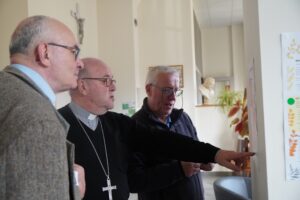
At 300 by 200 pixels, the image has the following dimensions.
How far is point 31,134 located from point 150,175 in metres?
1.04

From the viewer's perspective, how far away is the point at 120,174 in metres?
1.51

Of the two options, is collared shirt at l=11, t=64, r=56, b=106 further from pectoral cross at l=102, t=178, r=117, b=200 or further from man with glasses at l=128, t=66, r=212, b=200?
man with glasses at l=128, t=66, r=212, b=200

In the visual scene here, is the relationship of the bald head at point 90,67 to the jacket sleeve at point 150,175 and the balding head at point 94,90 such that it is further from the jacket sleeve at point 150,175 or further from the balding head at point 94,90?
the jacket sleeve at point 150,175

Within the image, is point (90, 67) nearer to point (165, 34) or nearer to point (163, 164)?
point (163, 164)

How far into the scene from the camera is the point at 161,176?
5.42 feet

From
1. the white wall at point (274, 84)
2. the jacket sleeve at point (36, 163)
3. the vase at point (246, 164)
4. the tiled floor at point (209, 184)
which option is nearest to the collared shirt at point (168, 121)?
the vase at point (246, 164)

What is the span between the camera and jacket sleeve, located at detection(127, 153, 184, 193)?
1642 mm

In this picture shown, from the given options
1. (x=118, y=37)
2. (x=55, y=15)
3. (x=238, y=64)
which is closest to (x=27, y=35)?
(x=55, y=15)

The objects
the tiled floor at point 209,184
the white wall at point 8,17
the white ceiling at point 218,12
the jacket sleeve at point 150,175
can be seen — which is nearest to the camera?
the jacket sleeve at point 150,175

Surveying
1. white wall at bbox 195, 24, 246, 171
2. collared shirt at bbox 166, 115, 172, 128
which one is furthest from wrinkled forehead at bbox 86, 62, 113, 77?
white wall at bbox 195, 24, 246, 171

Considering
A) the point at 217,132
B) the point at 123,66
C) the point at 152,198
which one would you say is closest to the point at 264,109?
the point at 152,198

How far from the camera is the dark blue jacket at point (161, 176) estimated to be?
1.65 meters

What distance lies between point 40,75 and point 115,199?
744 mm

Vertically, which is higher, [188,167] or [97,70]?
[97,70]
